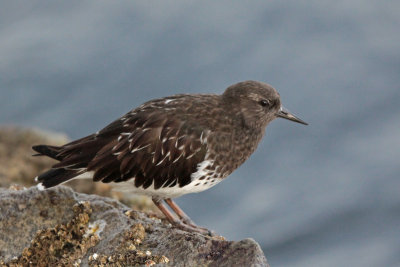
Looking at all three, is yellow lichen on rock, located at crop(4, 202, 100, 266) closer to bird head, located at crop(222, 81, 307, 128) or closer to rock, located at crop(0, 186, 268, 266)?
rock, located at crop(0, 186, 268, 266)

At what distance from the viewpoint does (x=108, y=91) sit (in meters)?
14.8

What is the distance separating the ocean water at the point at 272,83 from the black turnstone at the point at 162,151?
5646 millimetres

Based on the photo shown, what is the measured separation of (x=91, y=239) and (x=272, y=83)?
30.5 ft

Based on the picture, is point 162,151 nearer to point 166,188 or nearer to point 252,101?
point 166,188

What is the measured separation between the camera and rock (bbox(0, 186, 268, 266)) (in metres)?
5.54

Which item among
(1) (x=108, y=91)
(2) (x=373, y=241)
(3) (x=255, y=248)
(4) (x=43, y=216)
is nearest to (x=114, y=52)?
(1) (x=108, y=91)

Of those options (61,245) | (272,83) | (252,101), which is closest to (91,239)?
(61,245)

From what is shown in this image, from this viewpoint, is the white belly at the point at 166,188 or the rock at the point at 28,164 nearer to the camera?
the white belly at the point at 166,188

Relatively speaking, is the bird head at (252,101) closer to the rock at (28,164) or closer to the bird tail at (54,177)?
the bird tail at (54,177)

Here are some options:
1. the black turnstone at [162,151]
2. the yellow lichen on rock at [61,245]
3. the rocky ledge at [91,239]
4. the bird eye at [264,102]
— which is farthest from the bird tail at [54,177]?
the bird eye at [264,102]

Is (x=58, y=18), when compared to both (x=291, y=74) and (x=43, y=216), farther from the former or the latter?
(x=43, y=216)

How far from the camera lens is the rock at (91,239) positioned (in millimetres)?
5539

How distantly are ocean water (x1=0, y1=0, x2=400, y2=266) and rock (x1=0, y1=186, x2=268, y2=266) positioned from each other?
6.41m

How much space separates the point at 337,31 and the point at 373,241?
5573mm
